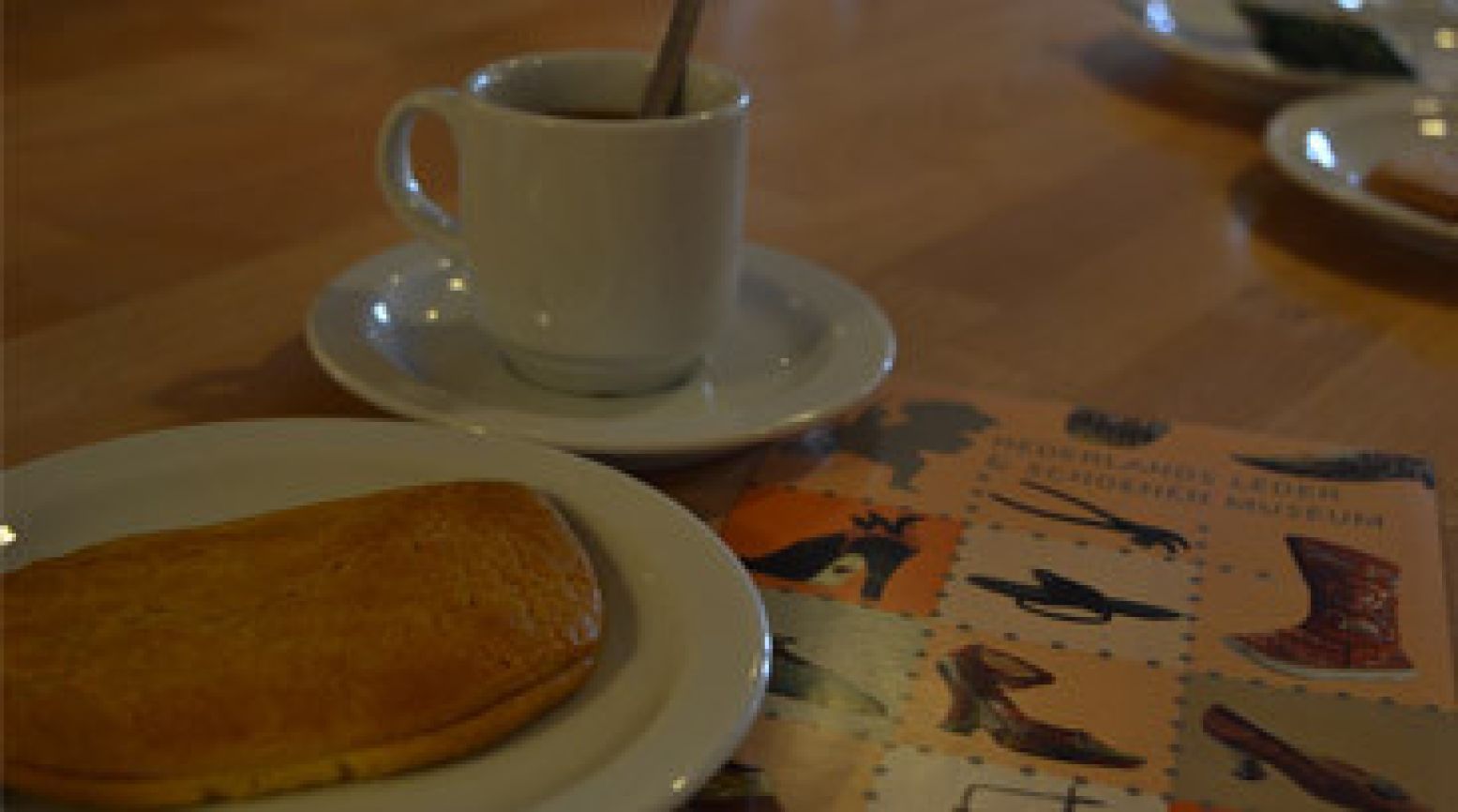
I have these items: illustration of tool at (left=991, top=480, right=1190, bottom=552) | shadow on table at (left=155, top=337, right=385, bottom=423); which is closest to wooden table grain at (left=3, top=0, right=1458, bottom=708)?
shadow on table at (left=155, top=337, right=385, bottom=423)

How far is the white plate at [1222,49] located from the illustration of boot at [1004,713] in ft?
2.47

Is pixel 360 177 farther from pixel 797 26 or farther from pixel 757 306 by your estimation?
pixel 797 26

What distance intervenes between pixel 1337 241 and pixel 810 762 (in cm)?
63

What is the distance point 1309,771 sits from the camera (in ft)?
1.63

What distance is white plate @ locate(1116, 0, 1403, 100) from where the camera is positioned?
3.76ft

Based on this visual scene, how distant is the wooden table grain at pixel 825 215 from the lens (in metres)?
0.74

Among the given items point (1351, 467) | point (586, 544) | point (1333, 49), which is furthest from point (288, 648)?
point (1333, 49)

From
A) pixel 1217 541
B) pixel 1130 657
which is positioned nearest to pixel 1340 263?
pixel 1217 541

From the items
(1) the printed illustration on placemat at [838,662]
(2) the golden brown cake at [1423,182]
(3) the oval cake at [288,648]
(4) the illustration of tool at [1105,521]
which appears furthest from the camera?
(2) the golden brown cake at [1423,182]

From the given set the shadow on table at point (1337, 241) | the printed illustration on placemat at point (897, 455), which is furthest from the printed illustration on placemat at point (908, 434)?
the shadow on table at point (1337, 241)

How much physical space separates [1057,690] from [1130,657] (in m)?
0.04

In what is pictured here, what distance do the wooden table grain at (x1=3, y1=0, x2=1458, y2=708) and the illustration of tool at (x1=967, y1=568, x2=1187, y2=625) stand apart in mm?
124

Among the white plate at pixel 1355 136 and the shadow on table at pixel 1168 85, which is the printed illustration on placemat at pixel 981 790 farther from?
the shadow on table at pixel 1168 85

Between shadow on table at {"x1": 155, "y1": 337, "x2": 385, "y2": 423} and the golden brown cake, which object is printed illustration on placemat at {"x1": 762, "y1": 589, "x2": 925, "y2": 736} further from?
the golden brown cake
